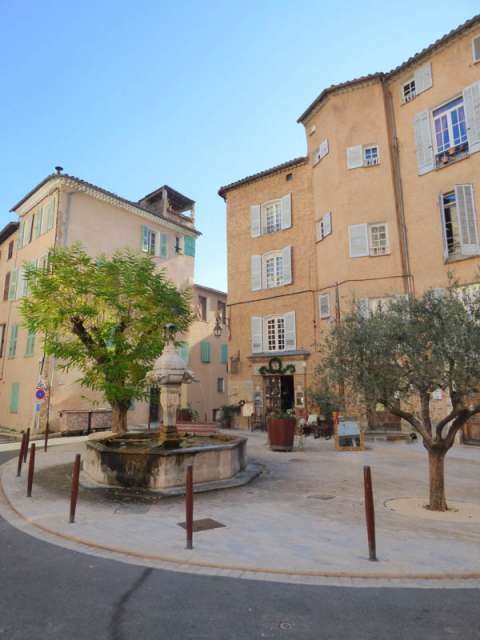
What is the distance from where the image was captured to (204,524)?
Answer: 611 cm

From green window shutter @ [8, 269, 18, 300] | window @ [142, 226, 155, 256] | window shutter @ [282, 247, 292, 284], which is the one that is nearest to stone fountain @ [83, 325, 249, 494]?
window shutter @ [282, 247, 292, 284]

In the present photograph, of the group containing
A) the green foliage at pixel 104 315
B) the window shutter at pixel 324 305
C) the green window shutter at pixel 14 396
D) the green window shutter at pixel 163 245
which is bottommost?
the green window shutter at pixel 14 396

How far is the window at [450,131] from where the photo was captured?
16.7 meters

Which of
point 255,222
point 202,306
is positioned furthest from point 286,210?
point 202,306

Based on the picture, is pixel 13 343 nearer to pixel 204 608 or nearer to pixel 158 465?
pixel 158 465

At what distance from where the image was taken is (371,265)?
18547 millimetres

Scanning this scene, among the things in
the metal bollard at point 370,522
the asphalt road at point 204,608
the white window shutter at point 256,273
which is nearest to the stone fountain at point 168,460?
the asphalt road at point 204,608

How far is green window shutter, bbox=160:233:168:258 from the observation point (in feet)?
85.6

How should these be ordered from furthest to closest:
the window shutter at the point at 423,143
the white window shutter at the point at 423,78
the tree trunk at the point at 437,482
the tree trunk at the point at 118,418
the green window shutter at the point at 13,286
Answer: the green window shutter at the point at 13,286 < the white window shutter at the point at 423,78 < the window shutter at the point at 423,143 < the tree trunk at the point at 118,418 < the tree trunk at the point at 437,482

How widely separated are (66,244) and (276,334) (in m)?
11.5

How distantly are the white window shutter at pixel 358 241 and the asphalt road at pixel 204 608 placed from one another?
16.1 m

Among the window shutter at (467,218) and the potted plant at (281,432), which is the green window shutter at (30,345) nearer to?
the potted plant at (281,432)

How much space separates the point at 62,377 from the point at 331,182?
619 inches

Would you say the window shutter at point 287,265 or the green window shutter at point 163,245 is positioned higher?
the green window shutter at point 163,245
